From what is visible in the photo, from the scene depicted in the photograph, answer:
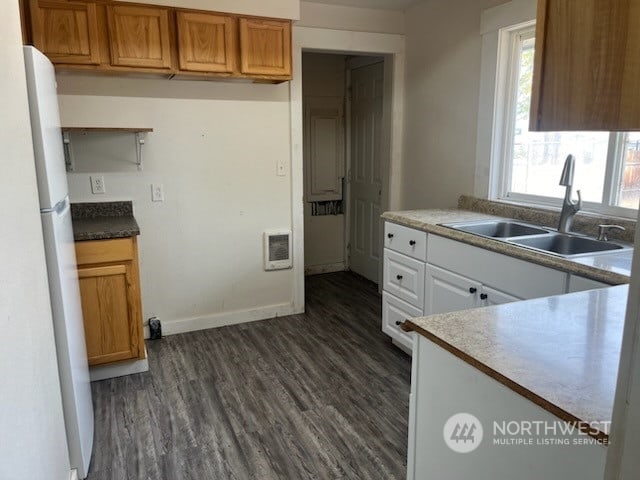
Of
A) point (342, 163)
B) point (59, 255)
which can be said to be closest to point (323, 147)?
point (342, 163)

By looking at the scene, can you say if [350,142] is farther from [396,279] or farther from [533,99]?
[533,99]

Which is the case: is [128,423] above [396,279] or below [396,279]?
below

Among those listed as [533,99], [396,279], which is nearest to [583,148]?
[396,279]

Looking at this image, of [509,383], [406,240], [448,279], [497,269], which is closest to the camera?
[509,383]

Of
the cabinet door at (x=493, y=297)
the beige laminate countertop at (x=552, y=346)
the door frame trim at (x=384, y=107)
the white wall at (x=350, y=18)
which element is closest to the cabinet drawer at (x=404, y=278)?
the cabinet door at (x=493, y=297)

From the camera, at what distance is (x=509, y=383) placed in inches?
37.7

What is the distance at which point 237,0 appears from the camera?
3049mm

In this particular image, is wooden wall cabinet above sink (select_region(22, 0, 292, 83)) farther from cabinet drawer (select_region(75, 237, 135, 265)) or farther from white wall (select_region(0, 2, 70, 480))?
white wall (select_region(0, 2, 70, 480))

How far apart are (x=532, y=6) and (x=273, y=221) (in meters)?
2.20

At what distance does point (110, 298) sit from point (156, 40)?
1579 millimetres

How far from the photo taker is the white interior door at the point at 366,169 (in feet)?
14.6

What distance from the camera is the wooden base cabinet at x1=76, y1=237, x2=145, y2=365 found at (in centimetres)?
257

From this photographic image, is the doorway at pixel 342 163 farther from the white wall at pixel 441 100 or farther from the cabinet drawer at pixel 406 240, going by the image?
the cabinet drawer at pixel 406 240

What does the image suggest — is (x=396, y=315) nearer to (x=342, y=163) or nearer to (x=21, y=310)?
(x=21, y=310)
